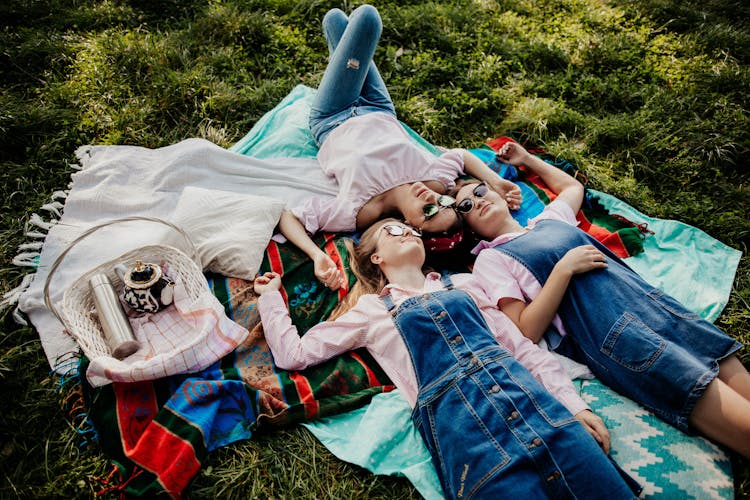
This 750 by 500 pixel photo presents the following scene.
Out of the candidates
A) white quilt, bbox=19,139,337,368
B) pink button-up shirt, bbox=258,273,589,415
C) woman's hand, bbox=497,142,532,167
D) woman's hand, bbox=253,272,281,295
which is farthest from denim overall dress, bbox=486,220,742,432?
white quilt, bbox=19,139,337,368

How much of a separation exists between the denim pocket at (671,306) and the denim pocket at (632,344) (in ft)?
0.66

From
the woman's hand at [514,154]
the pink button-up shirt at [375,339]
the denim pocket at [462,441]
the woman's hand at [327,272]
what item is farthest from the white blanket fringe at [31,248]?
the woman's hand at [514,154]

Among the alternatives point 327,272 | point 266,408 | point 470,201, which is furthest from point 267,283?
point 470,201

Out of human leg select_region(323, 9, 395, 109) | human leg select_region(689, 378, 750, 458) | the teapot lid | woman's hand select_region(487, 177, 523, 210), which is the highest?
human leg select_region(323, 9, 395, 109)

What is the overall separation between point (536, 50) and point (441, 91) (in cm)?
139

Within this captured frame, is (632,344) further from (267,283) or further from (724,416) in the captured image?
(267,283)

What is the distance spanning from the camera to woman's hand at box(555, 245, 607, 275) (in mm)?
2751

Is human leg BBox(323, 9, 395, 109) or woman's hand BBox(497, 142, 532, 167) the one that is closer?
woman's hand BBox(497, 142, 532, 167)

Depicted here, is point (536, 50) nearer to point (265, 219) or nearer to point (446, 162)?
point (446, 162)

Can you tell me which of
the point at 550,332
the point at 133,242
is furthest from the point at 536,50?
the point at 133,242

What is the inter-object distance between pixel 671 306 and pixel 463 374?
4.37 feet

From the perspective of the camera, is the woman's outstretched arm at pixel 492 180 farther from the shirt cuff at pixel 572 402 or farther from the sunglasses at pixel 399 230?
the shirt cuff at pixel 572 402

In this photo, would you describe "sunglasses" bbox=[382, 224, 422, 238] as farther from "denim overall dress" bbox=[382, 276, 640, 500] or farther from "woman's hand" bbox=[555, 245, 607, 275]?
"woman's hand" bbox=[555, 245, 607, 275]

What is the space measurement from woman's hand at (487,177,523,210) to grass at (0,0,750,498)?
30.9 inches
